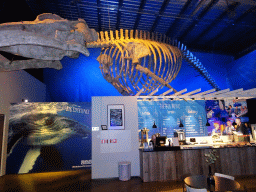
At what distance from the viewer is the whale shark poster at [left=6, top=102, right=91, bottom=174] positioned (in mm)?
6750

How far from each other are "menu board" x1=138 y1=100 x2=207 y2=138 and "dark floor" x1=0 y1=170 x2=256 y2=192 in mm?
2438

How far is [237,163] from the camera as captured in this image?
5.48 meters

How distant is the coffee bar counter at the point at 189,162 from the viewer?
17.1 ft

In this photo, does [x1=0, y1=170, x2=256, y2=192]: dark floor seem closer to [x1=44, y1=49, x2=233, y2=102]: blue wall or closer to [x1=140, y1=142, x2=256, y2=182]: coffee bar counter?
[x1=140, y1=142, x2=256, y2=182]: coffee bar counter

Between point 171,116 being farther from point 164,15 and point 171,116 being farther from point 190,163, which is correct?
point 164,15

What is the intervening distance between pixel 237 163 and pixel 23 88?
853cm

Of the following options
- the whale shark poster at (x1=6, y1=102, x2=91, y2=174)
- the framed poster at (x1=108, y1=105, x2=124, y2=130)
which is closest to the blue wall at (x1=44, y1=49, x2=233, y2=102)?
the whale shark poster at (x1=6, y1=102, x2=91, y2=174)

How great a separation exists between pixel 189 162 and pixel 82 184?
3.19 m

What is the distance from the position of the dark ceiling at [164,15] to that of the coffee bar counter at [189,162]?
4800 millimetres

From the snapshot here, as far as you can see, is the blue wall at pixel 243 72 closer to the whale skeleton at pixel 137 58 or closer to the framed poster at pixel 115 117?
the whale skeleton at pixel 137 58

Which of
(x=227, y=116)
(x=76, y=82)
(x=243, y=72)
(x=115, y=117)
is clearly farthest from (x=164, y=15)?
(x=76, y=82)

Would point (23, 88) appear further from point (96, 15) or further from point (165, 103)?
point (165, 103)

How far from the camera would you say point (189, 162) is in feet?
17.5

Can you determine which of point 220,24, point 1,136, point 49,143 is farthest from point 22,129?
point 220,24
